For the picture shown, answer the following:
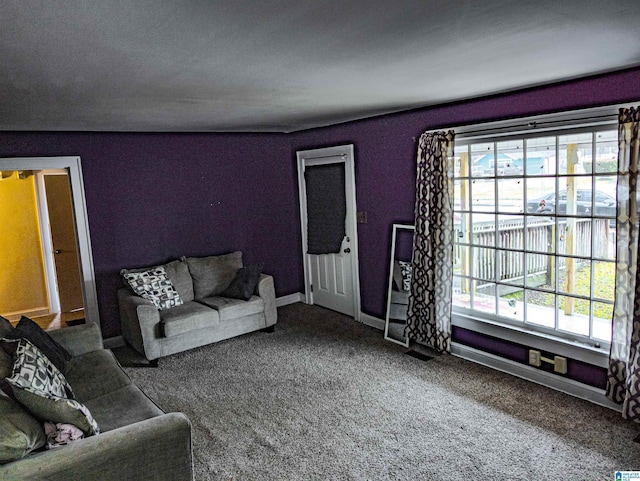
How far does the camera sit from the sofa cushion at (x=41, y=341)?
10.8 ft

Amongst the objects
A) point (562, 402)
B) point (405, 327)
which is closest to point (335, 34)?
point (562, 402)

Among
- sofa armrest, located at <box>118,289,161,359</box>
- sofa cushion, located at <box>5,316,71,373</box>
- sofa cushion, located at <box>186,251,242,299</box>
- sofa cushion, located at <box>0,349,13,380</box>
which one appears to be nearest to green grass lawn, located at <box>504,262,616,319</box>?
sofa cushion, located at <box>186,251,242,299</box>

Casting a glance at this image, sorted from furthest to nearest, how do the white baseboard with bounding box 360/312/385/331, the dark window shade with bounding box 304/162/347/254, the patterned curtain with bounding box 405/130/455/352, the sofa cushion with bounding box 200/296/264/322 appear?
the dark window shade with bounding box 304/162/347/254 → the white baseboard with bounding box 360/312/385/331 → the sofa cushion with bounding box 200/296/264/322 → the patterned curtain with bounding box 405/130/455/352

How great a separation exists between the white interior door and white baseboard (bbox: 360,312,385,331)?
3.2 inches

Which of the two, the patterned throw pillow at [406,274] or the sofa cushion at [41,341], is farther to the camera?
the patterned throw pillow at [406,274]

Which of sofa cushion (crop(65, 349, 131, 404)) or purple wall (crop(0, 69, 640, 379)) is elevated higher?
purple wall (crop(0, 69, 640, 379))

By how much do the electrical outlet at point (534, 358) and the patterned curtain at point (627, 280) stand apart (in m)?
0.61

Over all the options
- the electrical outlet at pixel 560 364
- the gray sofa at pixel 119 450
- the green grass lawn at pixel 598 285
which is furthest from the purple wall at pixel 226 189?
the gray sofa at pixel 119 450

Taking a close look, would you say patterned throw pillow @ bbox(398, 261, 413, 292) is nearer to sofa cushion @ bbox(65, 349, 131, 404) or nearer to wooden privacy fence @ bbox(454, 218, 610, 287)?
wooden privacy fence @ bbox(454, 218, 610, 287)

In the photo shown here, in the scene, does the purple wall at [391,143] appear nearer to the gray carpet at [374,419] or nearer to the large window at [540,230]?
the large window at [540,230]

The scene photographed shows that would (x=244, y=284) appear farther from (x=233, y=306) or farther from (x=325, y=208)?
(x=325, y=208)

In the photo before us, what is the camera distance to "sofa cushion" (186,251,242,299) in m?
5.47

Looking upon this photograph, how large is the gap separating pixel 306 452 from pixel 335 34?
246 centimetres

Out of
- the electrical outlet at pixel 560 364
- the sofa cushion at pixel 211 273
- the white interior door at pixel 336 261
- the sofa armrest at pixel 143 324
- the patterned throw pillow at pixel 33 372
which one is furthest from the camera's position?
the white interior door at pixel 336 261
